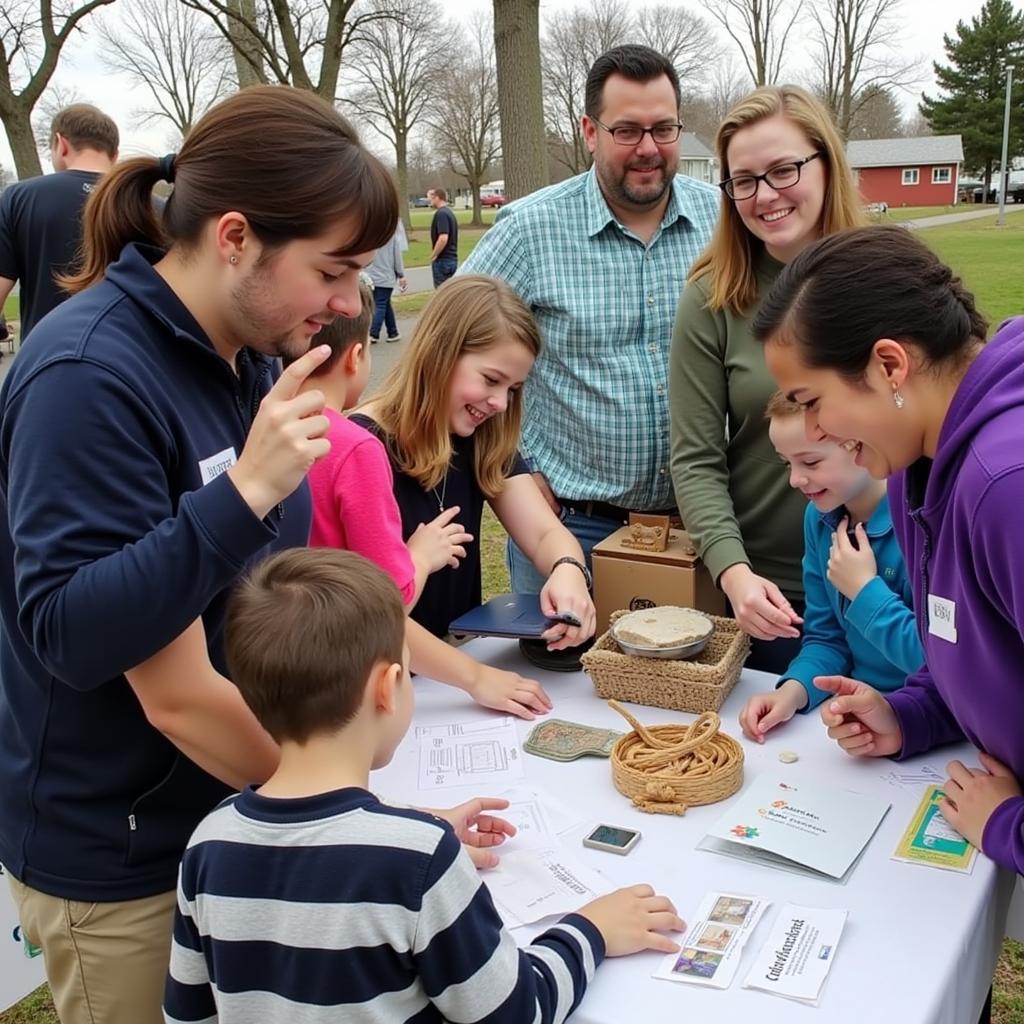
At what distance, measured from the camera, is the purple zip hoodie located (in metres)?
1.16

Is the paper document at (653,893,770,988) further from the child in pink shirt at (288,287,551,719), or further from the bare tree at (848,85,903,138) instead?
the bare tree at (848,85,903,138)

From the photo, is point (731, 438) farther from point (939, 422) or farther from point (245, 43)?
point (245, 43)

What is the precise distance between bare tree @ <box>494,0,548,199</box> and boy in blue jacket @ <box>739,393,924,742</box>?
15.4 ft

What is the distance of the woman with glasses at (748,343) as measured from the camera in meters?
2.21

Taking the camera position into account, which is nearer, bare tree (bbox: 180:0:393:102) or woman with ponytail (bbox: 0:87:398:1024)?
woman with ponytail (bbox: 0:87:398:1024)

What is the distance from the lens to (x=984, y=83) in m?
41.4

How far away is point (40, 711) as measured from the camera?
4.20 ft

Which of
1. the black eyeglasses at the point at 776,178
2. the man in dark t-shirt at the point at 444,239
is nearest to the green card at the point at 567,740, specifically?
the black eyeglasses at the point at 776,178

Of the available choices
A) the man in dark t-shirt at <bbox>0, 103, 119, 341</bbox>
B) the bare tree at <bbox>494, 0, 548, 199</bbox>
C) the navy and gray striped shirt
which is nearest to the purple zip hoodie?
the navy and gray striped shirt

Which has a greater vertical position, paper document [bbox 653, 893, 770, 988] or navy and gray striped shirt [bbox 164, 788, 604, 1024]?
navy and gray striped shirt [bbox 164, 788, 604, 1024]

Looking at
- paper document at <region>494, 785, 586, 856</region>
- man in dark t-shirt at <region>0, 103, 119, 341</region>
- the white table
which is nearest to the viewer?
the white table

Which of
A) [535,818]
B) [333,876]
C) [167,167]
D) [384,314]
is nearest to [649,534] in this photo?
[535,818]

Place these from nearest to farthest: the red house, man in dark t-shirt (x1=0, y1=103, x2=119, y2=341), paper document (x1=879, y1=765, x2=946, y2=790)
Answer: paper document (x1=879, y1=765, x2=946, y2=790) → man in dark t-shirt (x1=0, y1=103, x2=119, y2=341) → the red house

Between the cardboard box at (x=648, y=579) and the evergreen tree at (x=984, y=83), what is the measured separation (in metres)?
44.0
